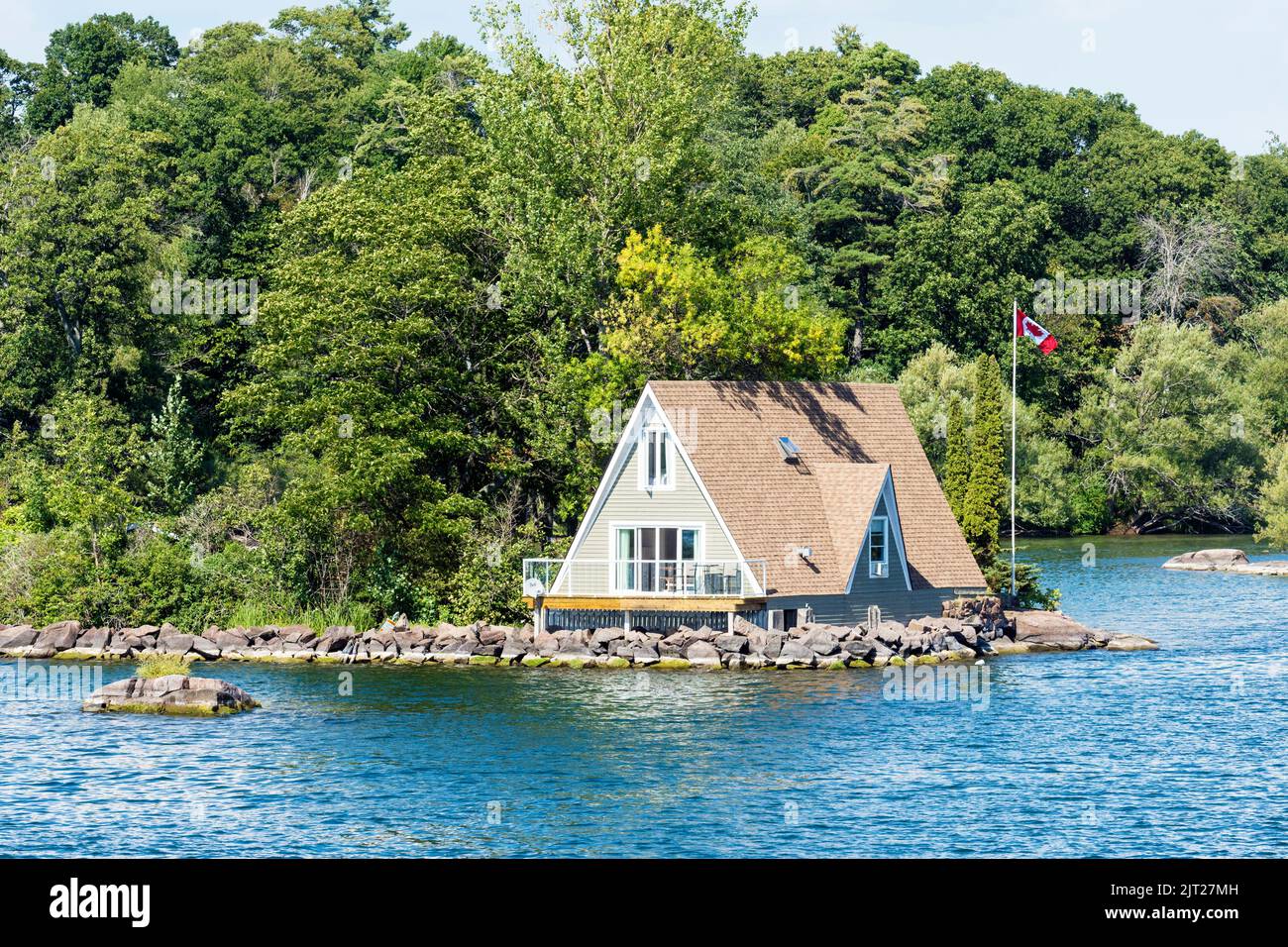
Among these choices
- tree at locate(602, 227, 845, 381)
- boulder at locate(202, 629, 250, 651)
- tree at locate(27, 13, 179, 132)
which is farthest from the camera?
tree at locate(27, 13, 179, 132)

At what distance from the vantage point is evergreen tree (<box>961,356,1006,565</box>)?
64.4 meters

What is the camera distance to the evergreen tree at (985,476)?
64.4m

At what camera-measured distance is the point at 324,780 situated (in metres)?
38.8

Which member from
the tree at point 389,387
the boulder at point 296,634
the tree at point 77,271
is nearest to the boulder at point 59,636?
the boulder at point 296,634

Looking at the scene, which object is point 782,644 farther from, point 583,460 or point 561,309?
point 561,309

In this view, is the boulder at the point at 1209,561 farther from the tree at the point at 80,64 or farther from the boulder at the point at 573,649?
the tree at the point at 80,64


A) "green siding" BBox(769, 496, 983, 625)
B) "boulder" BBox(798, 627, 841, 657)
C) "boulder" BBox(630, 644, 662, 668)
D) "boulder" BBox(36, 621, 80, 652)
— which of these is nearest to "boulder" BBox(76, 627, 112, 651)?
"boulder" BBox(36, 621, 80, 652)

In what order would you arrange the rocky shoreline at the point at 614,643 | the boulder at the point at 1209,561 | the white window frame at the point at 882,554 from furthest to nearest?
the boulder at the point at 1209,561, the white window frame at the point at 882,554, the rocky shoreline at the point at 614,643

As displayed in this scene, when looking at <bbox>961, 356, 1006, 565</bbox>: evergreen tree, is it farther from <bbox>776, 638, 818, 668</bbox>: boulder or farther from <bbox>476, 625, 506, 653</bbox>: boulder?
<bbox>476, 625, 506, 653</bbox>: boulder

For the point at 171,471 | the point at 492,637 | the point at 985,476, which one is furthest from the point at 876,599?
the point at 171,471

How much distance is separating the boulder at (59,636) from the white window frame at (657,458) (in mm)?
20226

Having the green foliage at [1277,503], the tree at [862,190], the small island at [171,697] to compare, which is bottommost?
the small island at [171,697]

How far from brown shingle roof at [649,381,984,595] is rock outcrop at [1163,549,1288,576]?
35.3 meters

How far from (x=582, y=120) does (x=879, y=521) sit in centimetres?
1882
